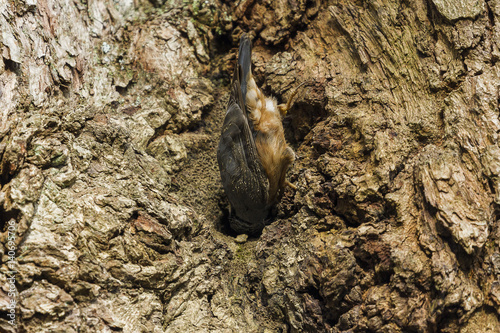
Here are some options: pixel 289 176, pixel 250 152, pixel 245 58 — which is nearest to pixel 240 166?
pixel 250 152

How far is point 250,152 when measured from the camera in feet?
10.3

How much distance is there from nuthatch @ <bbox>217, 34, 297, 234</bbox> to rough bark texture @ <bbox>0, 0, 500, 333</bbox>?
0.16 m

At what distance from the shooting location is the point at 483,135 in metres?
2.28

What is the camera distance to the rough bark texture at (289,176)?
2.01m

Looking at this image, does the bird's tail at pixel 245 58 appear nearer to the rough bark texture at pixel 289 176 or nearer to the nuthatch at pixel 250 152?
the nuthatch at pixel 250 152

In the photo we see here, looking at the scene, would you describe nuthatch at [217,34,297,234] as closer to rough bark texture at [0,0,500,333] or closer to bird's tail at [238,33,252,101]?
bird's tail at [238,33,252,101]

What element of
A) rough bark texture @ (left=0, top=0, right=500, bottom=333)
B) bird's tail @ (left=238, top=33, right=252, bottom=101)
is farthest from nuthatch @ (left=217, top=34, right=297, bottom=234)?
rough bark texture @ (left=0, top=0, right=500, bottom=333)

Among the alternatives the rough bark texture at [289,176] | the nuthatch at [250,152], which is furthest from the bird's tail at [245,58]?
the rough bark texture at [289,176]

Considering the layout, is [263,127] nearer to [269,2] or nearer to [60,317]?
[269,2]

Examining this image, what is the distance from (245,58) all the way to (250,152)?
2.34 ft

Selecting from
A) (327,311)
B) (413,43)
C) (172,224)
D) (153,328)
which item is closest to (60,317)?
(153,328)

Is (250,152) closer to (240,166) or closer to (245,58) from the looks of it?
(240,166)

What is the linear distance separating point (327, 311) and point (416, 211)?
2.40 feet

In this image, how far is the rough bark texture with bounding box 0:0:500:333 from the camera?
2.01 metres
